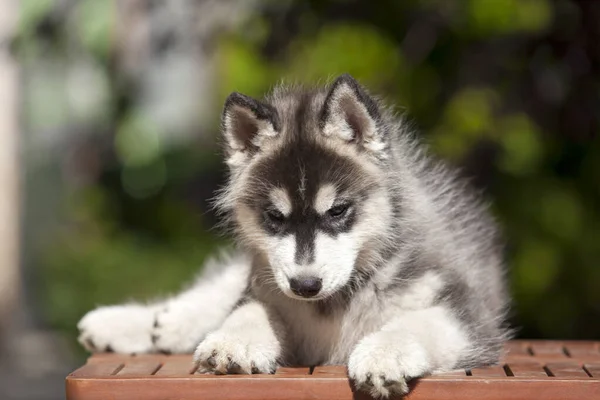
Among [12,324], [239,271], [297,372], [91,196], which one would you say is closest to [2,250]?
[12,324]

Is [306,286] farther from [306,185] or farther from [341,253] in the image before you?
[306,185]

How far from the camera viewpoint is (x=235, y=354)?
3.30 meters

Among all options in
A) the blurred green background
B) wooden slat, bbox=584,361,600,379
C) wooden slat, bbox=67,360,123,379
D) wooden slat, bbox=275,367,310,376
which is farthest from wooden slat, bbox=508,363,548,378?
the blurred green background

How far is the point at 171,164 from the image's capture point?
6781mm

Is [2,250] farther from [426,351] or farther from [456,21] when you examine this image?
[426,351]

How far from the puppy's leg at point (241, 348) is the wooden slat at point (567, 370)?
3.30ft

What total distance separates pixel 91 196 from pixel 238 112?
3.51 metres

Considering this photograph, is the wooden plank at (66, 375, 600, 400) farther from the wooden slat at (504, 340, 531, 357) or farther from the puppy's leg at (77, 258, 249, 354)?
the puppy's leg at (77, 258, 249, 354)

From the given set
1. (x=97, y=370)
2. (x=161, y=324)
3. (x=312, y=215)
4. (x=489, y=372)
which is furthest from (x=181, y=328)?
(x=489, y=372)

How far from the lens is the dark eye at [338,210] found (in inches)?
135

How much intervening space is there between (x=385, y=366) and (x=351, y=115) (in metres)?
0.98

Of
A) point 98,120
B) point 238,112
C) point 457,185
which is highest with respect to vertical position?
point 98,120

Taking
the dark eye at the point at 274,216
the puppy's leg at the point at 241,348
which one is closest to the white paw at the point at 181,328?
the puppy's leg at the point at 241,348

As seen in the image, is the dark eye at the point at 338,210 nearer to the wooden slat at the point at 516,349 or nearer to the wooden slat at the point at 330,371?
the wooden slat at the point at 330,371
